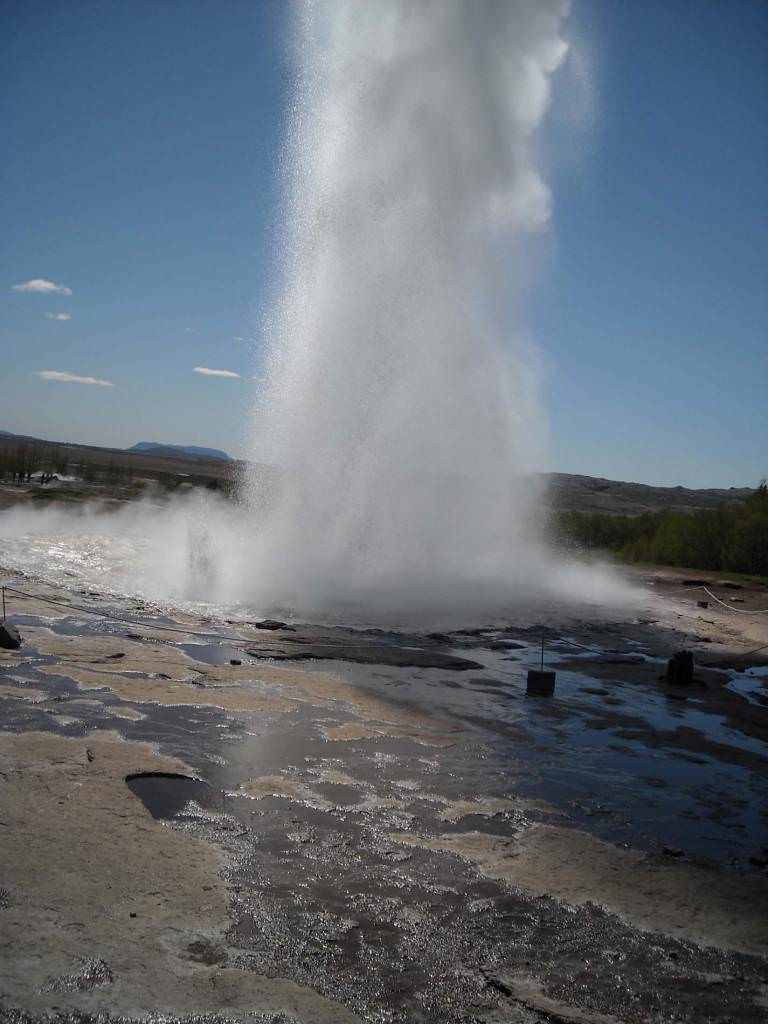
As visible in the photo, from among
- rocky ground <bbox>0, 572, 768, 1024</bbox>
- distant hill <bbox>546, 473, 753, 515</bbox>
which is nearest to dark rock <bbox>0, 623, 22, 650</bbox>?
rocky ground <bbox>0, 572, 768, 1024</bbox>

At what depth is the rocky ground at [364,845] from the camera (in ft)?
12.0

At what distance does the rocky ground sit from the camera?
3.67 meters

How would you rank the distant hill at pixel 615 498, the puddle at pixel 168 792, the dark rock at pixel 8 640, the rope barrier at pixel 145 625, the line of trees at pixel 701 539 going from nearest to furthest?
the puddle at pixel 168 792, the dark rock at pixel 8 640, the rope barrier at pixel 145 625, the line of trees at pixel 701 539, the distant hill at pixel 615 498

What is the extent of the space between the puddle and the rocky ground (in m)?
0.02

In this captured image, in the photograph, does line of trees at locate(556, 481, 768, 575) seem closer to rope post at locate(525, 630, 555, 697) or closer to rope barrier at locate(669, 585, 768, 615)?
rope barrier at locate(669, 585, 768, 615)

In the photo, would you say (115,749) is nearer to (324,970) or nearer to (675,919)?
(324,970)

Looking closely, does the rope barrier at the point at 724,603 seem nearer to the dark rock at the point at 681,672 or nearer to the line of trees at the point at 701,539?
the line of trees at the point at 701,539

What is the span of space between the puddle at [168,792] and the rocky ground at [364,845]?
0.02 m

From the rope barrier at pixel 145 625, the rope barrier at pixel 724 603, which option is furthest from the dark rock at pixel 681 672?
the rope barrier at pixel 724 603

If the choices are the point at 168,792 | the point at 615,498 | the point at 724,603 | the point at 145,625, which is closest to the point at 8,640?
the point at 145,625

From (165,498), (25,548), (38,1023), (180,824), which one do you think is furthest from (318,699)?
(165,498)

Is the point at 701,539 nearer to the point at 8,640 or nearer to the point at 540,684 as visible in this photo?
the point at 540,684

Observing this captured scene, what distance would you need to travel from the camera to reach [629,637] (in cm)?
1525

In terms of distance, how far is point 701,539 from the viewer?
97.4ft
